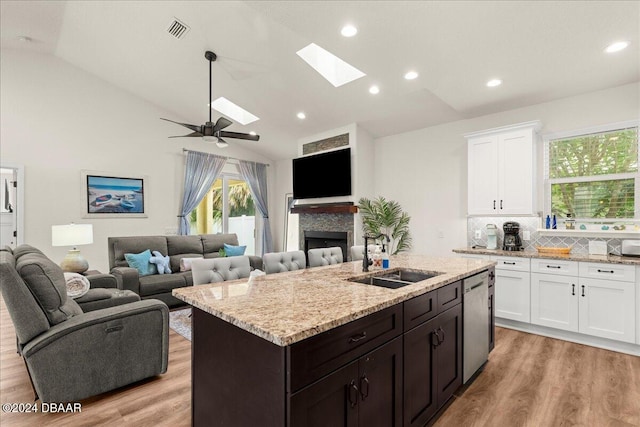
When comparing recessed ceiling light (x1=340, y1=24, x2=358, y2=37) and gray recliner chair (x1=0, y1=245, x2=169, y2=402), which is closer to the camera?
gray recliner chair (x1=0, y1=245, x2=169, y2=402)

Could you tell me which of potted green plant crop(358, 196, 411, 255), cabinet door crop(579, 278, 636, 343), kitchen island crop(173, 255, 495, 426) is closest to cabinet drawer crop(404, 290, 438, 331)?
kitchen island crop(173, 255, 495, 426)

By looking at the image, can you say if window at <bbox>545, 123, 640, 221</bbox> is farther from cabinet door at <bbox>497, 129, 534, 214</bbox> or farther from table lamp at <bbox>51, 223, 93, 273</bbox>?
table lamp at <bbox>51, 223, 93, 273</bbox>

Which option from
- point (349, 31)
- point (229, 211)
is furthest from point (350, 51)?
point (229, 211)

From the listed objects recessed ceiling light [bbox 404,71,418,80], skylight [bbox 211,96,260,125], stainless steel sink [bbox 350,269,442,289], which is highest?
skylight [bbox 211,96,260,125]

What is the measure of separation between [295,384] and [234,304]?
0.54 metres

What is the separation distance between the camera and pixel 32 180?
5.12m

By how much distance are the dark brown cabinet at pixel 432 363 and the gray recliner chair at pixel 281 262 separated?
1.34m

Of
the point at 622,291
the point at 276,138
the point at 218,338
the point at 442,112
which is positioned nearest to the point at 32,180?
the point at 276,138

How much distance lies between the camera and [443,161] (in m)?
4.97

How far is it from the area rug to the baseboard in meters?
3.73

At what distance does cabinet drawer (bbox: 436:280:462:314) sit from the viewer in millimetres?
2080

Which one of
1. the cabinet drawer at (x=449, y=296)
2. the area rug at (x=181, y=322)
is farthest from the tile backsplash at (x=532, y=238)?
the area rug at (x=181, y=322)

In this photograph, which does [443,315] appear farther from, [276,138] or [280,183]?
[280,183]

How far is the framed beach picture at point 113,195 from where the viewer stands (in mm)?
5641
